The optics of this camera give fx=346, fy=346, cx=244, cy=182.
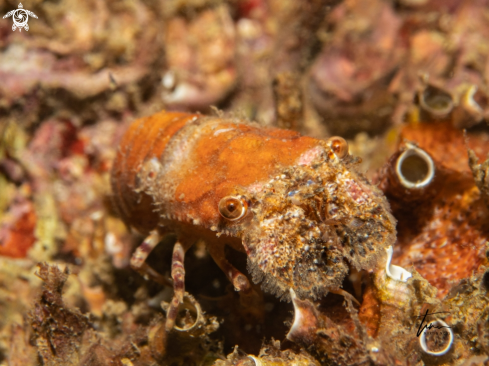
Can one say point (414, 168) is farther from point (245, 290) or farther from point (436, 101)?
point (245, 290)

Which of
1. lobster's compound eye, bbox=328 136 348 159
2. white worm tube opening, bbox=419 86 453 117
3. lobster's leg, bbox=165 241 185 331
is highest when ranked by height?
white worm tube opening, bbox=419 86 453 117

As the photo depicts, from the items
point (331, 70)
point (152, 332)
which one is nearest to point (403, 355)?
point (152, 332)

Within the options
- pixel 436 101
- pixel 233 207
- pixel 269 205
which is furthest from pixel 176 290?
pixel 436 101

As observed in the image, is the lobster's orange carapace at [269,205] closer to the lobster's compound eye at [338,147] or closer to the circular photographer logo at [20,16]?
the lobster's compound eye at [338,147]

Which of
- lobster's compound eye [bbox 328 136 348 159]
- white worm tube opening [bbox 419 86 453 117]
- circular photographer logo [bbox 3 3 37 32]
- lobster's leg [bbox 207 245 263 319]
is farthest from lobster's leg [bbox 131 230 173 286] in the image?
circular photographer logo [bbox 3 3 37 32]

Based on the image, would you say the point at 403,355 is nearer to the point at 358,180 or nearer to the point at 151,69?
the point at 358,180

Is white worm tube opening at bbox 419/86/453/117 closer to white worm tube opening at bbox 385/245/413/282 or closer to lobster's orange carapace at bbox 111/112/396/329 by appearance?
lobster's orange carapace at bbox 111/112/396/329

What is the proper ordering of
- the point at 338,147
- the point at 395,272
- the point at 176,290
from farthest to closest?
the point at 176,290 < the point at 338,147 < the point at 395,272
